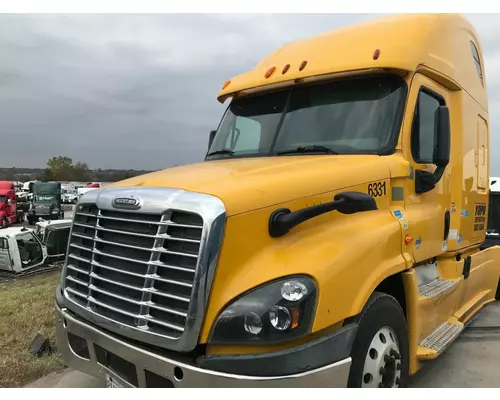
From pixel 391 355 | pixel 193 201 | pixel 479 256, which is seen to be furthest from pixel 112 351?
pixel 479 256

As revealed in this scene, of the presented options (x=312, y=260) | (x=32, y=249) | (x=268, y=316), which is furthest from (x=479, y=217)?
(x=32, y=249)

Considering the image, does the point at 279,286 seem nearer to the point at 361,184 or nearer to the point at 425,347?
the point at 361,184

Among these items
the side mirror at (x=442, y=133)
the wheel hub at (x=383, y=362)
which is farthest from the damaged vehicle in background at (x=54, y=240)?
the wheel hub at (x=383, y=362)

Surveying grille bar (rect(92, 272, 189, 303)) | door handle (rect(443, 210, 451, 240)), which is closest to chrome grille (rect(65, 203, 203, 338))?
grille bar (rect(92, 272, 189, 303))

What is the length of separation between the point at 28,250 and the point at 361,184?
550 inches

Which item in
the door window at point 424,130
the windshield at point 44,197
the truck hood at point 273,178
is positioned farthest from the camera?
the windshield at point 44,197

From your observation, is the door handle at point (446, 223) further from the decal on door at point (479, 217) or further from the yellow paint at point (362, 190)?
the decal on door at point (479, 217)

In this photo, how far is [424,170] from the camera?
4.07 meters

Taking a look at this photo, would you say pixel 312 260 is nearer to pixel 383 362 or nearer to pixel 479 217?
pixel 383 362

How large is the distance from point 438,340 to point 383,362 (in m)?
1.28

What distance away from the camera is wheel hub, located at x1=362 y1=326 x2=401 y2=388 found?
3.01 meters

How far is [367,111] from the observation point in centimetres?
390

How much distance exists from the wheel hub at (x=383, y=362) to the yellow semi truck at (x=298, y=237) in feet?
0.04

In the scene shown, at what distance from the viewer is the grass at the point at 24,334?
4402 mm
